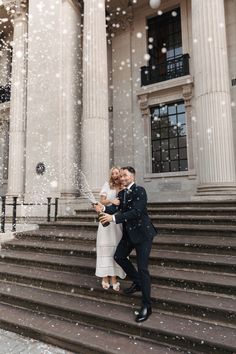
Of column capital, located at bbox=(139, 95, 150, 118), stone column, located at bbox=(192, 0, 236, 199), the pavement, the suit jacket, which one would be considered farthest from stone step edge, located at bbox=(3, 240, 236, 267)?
column capital, located at bbox=(139, 95, 150, 118)

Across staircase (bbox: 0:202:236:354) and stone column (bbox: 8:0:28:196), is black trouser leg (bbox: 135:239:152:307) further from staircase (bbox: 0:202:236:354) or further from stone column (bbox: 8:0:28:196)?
stone column (bbox: 8:0:28:196)

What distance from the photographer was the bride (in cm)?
437

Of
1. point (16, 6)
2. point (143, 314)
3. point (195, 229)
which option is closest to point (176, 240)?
point (195, 229)

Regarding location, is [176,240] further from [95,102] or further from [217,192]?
[95,102]

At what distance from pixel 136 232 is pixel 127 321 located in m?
1.06

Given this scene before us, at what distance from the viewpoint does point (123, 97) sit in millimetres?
13789

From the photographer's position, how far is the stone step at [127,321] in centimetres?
331

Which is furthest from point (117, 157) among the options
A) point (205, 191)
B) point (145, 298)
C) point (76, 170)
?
point (145, 298)

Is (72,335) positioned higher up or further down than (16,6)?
further down

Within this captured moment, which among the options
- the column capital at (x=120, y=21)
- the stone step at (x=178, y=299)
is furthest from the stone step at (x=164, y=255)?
the column capital at (x=120, y=21)

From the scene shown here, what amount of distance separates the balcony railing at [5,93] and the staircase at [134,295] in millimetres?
10743

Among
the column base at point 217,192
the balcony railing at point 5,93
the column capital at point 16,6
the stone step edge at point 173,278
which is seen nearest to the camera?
the stone step edge at point 173,278

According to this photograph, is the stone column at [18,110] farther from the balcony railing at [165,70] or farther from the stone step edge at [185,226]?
the stone step edge at [185,226]

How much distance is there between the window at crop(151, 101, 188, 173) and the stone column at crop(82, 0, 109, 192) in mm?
3411
